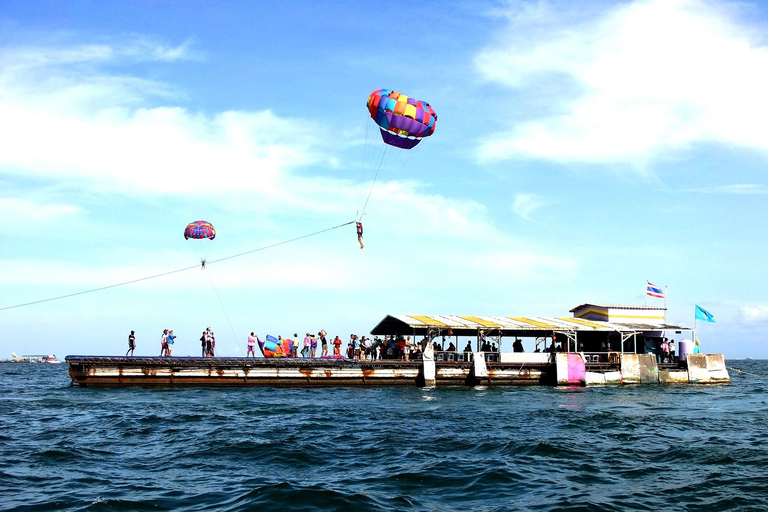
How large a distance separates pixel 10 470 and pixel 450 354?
87.3 feet

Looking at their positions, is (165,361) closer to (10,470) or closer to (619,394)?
(10,470)

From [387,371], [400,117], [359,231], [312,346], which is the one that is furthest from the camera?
[312,346]

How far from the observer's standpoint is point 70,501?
1307 centimetres

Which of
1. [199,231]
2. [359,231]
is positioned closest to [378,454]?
[359,231]

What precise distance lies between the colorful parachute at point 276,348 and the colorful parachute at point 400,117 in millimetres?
14240

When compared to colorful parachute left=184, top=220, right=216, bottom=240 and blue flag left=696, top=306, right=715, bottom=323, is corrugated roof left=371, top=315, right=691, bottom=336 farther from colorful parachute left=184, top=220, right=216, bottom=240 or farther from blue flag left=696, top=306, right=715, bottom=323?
colorful parachute left=184, top=220, right=216, bottom=240

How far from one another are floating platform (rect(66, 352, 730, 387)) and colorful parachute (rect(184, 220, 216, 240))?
868cm

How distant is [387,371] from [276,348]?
7.08 meters

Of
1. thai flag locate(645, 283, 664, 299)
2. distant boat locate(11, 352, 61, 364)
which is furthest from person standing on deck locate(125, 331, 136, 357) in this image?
distant boat locate(11, 352, 61, 364)

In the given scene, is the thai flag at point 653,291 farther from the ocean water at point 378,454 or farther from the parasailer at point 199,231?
the parasailer at point 199,231

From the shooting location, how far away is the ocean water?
1353 centimetres

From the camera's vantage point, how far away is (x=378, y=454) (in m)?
17.8

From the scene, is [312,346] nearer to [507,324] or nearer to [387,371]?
[387,371]

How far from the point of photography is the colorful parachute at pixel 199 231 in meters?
40.4
